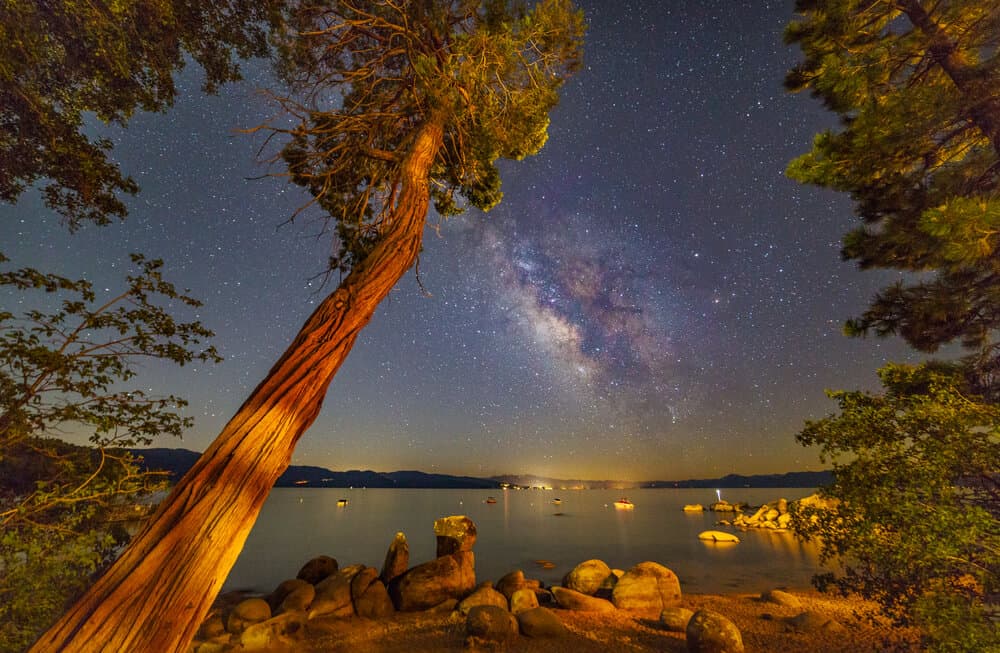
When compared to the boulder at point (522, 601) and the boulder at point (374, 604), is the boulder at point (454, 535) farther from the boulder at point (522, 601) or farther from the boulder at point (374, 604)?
the boulder at point (522, 601)

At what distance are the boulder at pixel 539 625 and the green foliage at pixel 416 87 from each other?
932cm

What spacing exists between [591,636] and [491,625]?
2.64 meters

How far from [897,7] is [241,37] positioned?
392 inches

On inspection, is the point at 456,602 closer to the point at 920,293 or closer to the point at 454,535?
the point at 454,535

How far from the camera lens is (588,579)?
14164mm

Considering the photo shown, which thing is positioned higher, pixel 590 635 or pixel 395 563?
pixel 395 563

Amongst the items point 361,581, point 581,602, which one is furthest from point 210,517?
point 581,602

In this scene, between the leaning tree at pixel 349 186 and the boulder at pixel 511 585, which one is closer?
the leaning tree at pixel 349 186

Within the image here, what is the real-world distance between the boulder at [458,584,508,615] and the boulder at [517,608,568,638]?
183cm

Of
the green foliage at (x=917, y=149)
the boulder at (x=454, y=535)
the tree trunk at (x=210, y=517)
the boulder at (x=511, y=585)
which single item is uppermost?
the green foliage at (x=917, y=149)

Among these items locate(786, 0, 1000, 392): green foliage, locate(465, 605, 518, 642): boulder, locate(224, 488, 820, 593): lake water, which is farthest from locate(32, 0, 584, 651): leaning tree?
locate(224, 488, 820, 593): lake water

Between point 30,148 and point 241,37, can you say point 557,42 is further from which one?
Result: point 30,148

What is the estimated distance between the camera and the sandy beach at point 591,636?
29.5ft

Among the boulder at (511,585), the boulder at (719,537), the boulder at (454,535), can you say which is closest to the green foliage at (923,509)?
the boulder at (511,585)
